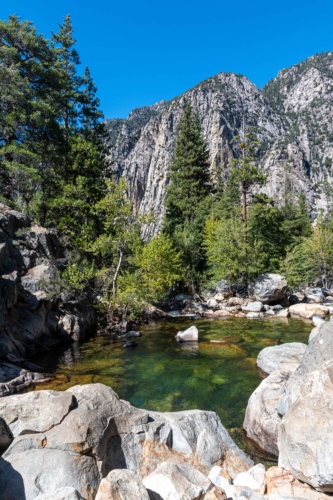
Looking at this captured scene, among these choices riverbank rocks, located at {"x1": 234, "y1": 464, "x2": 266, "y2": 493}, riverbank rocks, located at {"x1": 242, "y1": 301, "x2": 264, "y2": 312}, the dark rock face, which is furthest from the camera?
riverbank rocks, located at {"x1": 242, "y1": 301, "x2": 264, "y2": 312}

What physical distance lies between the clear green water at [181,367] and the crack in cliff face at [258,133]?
367 feet

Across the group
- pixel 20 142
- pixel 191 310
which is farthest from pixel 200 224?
pixel 20 142

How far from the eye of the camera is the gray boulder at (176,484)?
457 centimetres

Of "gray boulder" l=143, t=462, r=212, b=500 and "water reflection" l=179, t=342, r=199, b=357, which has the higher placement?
"gray boulder" l=143, t=462, r=212, b=500

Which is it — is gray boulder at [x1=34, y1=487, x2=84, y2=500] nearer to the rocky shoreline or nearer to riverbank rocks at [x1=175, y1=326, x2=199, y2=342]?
the rocky shoreline

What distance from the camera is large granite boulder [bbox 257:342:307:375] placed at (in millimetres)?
10663

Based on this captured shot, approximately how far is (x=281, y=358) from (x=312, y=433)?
19.6ft

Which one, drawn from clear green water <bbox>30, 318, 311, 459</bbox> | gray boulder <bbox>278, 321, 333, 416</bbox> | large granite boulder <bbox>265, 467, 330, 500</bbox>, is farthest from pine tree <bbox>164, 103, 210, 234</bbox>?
large granite boulder <bbox>265, 467, 330, 500</bbox>

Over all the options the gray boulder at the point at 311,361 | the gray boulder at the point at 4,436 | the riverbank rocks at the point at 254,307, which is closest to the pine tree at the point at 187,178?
the riverbank rocks at the point at 254,307

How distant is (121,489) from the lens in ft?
13.8

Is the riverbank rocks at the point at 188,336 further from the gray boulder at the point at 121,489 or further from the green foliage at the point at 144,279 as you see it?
the gray boulder at the point at 121,489

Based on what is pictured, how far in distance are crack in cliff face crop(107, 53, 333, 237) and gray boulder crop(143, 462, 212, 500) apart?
12498cm

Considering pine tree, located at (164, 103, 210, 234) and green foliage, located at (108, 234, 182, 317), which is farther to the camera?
pine tree, located at (164, 103, 210, 234)

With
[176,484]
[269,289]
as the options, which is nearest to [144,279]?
[269,289]
